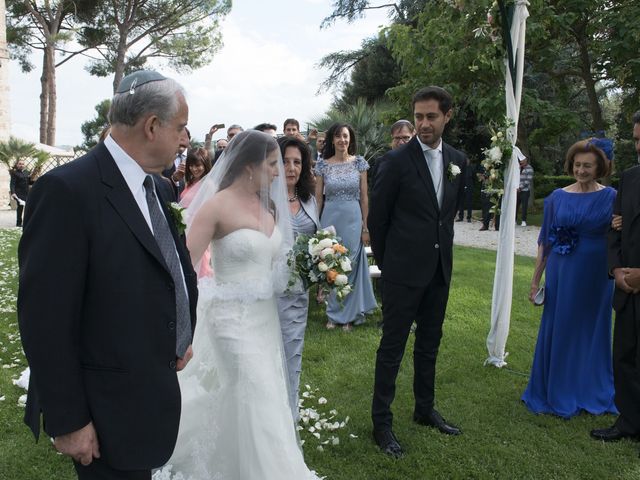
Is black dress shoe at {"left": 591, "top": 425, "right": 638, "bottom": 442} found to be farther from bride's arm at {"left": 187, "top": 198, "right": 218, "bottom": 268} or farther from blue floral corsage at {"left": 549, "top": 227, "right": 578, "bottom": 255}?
bride's arm at {"left": 187, "top": 198, "right": 218, "bottom": 268}

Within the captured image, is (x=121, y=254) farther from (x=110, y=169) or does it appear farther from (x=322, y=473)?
(x=322, y=473)

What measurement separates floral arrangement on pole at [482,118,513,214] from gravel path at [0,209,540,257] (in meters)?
8.16

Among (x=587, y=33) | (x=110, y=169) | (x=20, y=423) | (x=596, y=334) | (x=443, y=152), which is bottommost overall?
(x=20, y=423)

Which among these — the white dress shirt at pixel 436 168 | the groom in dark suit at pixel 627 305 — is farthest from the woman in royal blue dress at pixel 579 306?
the white dress shirt at pixel 436 168

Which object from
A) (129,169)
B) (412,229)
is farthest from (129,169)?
(412,229)

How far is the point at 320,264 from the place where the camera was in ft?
11.6

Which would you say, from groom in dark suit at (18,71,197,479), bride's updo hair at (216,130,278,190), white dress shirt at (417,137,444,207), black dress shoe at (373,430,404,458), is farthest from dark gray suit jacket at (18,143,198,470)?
white dress shirt at (417,137,444,207)

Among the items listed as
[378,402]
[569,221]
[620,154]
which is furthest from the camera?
[620,154]

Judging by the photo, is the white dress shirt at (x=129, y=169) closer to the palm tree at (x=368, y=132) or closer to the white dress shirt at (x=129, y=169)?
the white dress shirt at (x=129, y=169)

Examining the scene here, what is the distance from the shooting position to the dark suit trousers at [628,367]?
13.5 ft

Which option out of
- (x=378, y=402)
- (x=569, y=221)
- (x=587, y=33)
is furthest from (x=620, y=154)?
(x=378, y=402)

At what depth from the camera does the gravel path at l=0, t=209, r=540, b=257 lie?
45.5ft

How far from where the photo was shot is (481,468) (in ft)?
12.2

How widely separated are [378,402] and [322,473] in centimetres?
68
